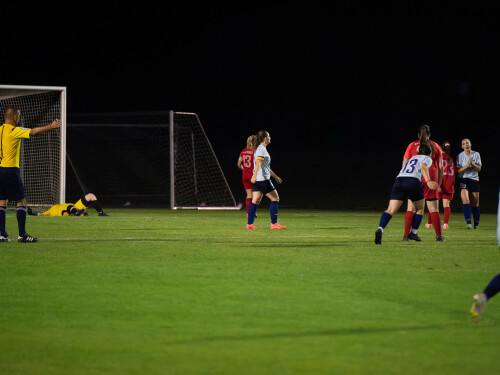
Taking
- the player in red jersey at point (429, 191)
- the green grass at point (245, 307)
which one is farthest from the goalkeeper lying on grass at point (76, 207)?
the player in red jersey at point (429, 191)

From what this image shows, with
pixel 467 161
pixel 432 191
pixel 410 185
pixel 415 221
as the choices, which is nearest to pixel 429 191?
pixel 432 191

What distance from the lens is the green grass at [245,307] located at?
550cm

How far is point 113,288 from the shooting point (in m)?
8.61

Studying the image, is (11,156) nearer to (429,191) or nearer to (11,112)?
(11,112)

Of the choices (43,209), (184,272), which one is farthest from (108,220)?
(184,272)

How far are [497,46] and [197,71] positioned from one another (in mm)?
17569

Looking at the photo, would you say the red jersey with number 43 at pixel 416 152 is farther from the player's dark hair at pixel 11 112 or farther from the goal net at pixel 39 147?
the goal net at pixel 39 147

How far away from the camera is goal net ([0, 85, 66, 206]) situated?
24.4 m

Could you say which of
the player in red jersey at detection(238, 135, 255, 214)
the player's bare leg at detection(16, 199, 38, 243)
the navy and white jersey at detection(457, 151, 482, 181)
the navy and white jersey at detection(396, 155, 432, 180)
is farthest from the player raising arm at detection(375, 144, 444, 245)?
the player in red jersey at detection(238, 135, 255, 214)

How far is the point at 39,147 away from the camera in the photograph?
1040 inches

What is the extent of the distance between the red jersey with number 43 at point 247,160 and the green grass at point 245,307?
6.29 meters

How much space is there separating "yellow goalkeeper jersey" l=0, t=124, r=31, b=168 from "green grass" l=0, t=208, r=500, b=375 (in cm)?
127

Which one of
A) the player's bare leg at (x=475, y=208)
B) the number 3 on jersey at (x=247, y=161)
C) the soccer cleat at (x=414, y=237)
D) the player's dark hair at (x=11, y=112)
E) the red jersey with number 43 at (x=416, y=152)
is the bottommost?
the soccer cleat at (x=414, y=237)

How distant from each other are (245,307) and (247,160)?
13050 mm
